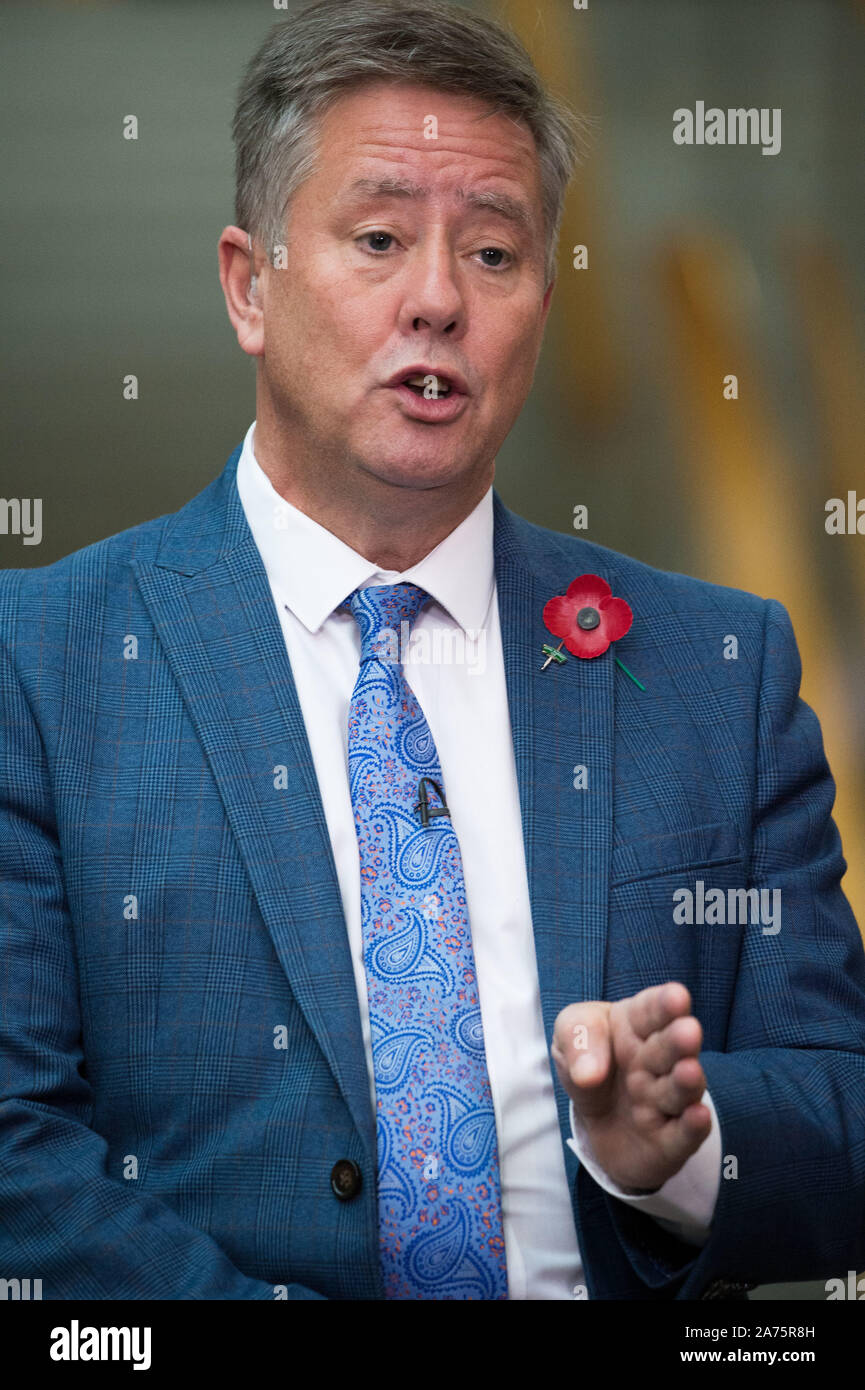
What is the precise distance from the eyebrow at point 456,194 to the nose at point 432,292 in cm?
6

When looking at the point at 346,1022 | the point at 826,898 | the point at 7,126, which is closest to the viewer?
the point at 346,1022

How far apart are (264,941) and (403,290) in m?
0.82

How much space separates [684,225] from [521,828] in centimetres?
170

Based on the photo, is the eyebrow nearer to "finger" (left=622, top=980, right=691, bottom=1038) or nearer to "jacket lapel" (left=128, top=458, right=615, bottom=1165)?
"jacket lapel" (left=128, top=458, right=615, bottom=1165)

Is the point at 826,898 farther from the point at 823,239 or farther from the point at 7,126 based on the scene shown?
the point at 7,126

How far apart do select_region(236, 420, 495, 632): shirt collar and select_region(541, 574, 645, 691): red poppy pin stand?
0.10 meters

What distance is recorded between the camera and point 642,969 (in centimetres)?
188

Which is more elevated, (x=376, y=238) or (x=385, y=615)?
(x=376, y=238)

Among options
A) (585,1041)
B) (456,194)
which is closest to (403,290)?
(456,194)

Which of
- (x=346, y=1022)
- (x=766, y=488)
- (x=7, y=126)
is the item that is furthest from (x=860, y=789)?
(x=7, y=126)

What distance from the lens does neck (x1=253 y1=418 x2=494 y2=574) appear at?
6.65 feet

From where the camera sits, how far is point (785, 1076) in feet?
6.05

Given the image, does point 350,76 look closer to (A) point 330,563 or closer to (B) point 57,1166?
(A) point 330,563

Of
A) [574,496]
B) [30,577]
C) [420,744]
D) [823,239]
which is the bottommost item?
[420,744]
